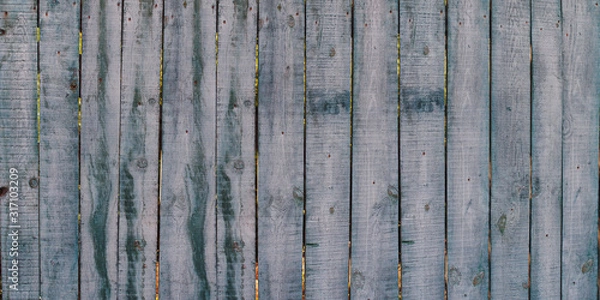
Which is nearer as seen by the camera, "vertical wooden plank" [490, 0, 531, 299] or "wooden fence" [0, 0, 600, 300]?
"wooden fence" [0, 0, 600, 300]

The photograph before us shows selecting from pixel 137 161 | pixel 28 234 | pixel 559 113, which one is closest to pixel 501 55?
pixel 559 113

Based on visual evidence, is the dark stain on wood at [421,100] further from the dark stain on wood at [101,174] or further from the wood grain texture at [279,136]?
the dark stain on wood at [101,174]

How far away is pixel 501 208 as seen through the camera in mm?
2133

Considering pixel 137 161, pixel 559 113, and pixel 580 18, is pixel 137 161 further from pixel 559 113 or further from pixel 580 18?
pixel 580 18

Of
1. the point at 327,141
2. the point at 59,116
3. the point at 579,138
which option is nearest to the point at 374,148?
the point at 327,141

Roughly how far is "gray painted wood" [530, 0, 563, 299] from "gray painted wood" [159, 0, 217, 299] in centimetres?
136

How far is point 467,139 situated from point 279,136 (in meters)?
0.79

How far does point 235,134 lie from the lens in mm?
1990

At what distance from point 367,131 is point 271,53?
50 centimetres

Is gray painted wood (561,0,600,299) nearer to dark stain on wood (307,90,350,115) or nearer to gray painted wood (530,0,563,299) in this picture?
gray painted wood (530,0,563,299)

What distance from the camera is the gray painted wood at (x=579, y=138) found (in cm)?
217

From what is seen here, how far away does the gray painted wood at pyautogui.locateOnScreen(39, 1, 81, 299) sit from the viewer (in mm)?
1945

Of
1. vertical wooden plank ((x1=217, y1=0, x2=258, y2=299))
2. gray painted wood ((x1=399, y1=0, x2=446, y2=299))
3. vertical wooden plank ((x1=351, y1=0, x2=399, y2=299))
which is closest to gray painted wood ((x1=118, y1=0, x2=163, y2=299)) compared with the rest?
vertical wooden plank ((x1=217, y1=0, x2=258, y2=299))

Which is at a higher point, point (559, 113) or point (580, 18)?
point (580, 18)
